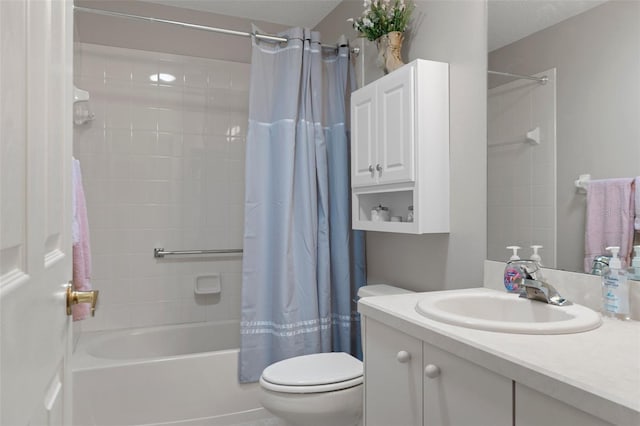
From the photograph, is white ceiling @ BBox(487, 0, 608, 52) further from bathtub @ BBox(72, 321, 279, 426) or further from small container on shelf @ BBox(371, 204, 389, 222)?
bathtub @ BBox(72, 321, 279, 426)

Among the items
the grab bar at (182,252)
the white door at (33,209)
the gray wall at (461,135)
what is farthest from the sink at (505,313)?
the grab bar at (182,252)

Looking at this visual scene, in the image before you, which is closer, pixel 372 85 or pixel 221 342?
pixel 372 85

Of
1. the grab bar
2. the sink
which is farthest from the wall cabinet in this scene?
the grab bar

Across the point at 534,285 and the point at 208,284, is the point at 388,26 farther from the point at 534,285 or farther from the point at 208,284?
the point at 208,284

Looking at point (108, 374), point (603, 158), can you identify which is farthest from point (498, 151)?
point (108, 374)

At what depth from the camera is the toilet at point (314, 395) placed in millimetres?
1761

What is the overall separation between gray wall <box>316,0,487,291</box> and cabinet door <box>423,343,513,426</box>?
0.76 meters

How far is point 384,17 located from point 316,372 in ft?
5.36

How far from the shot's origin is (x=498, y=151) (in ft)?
5.55

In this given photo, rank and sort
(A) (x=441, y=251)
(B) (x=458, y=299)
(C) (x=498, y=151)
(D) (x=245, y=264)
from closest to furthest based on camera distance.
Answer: (B) (x=458, y=299)
(C) (x=498, y=151)
(A) (x=441, y=251)
(D) (x=245, y=264)

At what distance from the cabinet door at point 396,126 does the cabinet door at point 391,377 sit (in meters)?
0.74

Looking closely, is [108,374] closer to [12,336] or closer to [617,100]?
[12,336]

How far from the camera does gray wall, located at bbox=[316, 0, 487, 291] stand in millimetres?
1760

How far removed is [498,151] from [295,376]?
4.01ft
